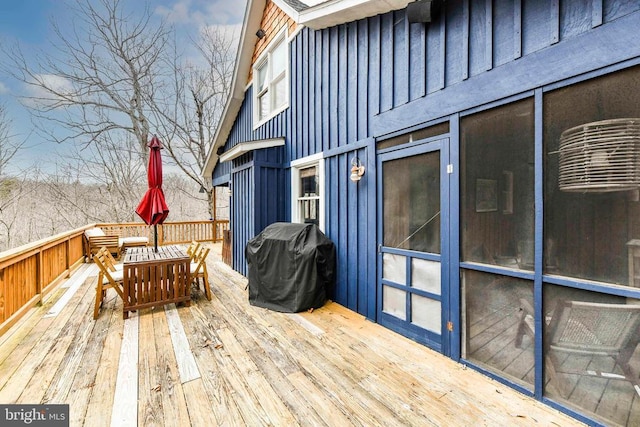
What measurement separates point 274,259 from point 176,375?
1800mm

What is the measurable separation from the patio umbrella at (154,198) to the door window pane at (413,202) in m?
3.61

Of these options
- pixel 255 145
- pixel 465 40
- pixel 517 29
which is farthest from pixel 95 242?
pixel 517 29

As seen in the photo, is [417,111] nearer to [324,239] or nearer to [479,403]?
[324,239]

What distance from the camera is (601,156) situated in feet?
5.51

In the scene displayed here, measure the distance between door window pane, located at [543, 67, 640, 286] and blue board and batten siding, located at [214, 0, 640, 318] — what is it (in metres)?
0.18

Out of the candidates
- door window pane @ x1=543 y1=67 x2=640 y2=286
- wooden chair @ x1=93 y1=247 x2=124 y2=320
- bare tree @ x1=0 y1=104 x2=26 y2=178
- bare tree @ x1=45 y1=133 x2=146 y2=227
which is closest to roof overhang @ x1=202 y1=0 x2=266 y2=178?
wooden chair @ x1=93 y1=247 x2=124 y2=320

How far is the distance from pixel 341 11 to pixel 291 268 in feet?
11.6

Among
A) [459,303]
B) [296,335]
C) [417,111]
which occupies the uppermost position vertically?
[417,111]

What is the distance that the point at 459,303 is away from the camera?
246cm

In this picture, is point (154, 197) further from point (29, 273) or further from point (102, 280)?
point (29, 273)

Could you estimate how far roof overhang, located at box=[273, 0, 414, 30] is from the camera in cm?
309

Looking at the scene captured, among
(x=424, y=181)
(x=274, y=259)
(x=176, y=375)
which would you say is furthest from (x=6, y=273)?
(x=424, y=181)

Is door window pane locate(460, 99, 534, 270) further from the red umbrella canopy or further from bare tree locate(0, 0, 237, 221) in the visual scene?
bare tree locate(0, 0, 237, 221)

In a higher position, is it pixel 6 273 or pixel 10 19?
pixel 10 19
